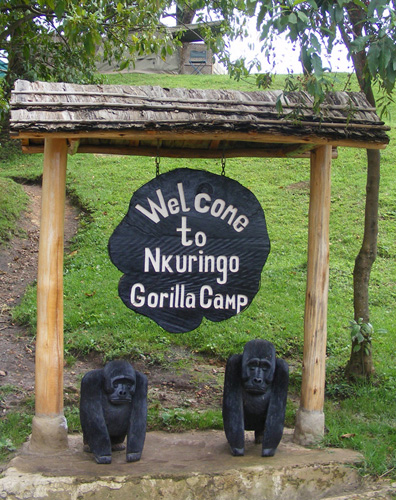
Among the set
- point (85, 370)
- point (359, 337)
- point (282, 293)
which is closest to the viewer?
point (359, 337)

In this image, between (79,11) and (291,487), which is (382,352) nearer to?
(291,487)

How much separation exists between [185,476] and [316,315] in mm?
1636

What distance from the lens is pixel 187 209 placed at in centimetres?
468

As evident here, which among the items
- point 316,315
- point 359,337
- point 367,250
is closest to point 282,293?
point 367,250

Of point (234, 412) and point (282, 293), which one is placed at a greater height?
point (282, 293)

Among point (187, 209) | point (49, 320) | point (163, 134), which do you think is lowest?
point (49, 320)

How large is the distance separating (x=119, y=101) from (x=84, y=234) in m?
6.02

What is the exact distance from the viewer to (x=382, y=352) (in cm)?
696

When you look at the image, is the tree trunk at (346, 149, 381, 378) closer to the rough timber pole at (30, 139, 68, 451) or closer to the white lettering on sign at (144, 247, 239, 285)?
the white lettering on sign at (144, 247, 239, 285)

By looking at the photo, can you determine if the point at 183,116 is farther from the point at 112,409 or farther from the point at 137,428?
the point at 137,428

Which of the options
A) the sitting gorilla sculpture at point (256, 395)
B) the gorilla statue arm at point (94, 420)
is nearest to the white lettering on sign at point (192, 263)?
the sitting gorilla sculpture at point (256, 395)

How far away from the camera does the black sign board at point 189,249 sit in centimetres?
457

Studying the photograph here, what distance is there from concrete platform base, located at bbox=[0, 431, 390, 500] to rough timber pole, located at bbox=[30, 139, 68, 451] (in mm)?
191

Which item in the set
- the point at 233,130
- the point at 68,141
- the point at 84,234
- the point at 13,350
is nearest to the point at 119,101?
the point at 68,141
